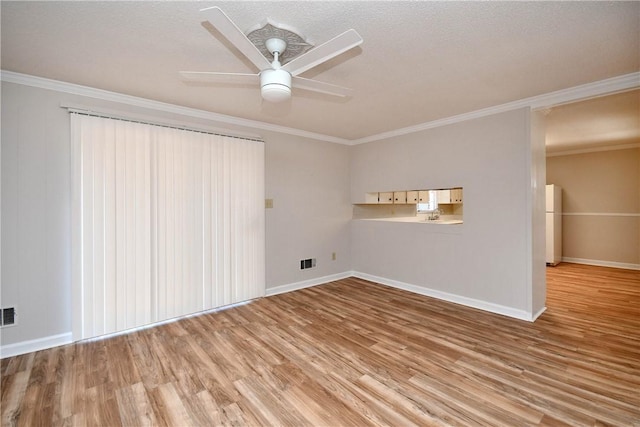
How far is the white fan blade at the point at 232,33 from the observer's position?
4.28 ft

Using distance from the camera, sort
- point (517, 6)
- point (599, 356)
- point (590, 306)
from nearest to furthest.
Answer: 1. point (517, 6)
2. point (599, 356)
3. point (590, 306)

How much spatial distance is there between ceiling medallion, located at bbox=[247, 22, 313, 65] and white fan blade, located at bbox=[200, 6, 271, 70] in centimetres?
22

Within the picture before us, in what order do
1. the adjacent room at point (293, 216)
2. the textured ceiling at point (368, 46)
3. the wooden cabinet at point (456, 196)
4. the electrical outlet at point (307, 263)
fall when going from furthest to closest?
the wooden cabinet at point (456, 196)
the electrical outlet at point (307, 263)
the adjacent room at point (293, 216)
the textured ceiling at point (368, 46)

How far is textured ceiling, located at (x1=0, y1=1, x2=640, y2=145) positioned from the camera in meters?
1.72

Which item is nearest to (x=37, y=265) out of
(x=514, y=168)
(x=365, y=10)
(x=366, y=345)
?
(x=366, y=345)

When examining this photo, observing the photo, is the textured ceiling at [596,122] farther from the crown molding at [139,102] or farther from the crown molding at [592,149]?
the crown molding at [139,102]

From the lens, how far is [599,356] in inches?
95.7

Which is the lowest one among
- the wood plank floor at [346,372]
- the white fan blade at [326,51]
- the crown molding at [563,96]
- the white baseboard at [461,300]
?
the wood plank floor at [346,372]

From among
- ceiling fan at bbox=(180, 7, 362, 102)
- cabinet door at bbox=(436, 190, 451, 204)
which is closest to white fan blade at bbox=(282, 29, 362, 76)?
ceiling fan at bbox=(180, 7, 362, 102)

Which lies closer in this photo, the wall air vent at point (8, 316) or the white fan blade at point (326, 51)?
the white fan blade at point (326, 51)

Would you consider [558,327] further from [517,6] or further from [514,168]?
[517,6]

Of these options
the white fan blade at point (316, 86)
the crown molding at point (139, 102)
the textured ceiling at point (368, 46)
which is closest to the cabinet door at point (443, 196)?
the textured ceiling at point (368, 46)

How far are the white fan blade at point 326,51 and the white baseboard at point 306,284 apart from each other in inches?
123

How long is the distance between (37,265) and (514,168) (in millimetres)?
4996
